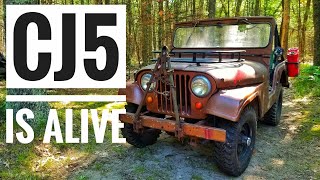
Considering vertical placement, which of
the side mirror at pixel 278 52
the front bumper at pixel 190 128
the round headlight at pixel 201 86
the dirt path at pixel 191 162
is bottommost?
the dirt path at pixel 191 162

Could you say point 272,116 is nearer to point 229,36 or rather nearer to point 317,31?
point 229,36

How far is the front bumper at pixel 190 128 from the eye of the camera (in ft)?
11.2

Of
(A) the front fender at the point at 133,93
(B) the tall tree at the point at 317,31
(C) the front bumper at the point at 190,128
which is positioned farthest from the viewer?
(B) the tall tree at the point at 317,31

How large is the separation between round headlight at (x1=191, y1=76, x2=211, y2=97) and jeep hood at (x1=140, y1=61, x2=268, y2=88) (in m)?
0.08

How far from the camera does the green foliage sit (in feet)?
27.4

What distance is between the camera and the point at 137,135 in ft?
15.0

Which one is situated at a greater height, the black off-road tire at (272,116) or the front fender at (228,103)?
the front fender at (228,103)

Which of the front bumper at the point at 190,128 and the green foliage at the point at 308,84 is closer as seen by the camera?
the front bumper at the point at 190,128

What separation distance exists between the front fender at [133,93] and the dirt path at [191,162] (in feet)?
2.61

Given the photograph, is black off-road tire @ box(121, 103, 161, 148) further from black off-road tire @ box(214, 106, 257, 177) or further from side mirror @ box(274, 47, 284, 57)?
side mirror @ box(274, 47, 284, 57)

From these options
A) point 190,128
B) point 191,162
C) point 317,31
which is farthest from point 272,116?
point 317,31

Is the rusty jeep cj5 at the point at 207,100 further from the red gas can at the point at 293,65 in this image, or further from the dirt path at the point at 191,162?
the red gas can at the point at 293,65

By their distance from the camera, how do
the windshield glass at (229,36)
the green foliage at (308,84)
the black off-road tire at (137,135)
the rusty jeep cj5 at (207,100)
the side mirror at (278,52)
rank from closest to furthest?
the rusty jeep cj5 at (207,100)
the black off-road tire at (137,135)
the windshield glass at (229,36)
the side mirror at (278,52)
the green foliage at (308,84)

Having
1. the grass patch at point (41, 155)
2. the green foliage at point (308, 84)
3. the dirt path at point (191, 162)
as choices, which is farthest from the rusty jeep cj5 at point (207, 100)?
the green foliage at point (308, 84)
